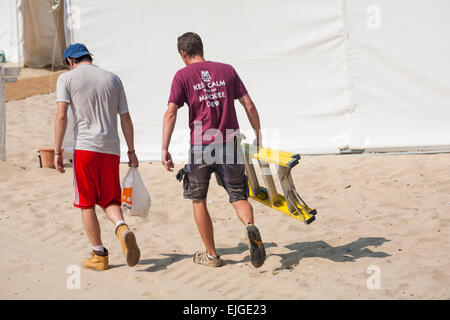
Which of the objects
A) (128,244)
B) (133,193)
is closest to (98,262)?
(128,244)

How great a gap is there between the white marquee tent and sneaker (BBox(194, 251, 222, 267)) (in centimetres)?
339

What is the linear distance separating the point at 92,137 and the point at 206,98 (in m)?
0.83

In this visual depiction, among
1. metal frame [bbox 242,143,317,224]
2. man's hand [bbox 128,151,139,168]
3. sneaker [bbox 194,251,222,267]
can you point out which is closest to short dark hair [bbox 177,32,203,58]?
metal frame [bbox 242,143,317,224]

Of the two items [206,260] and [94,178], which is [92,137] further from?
Answer: [206,260]

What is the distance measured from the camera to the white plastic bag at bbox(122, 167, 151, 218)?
4.59m

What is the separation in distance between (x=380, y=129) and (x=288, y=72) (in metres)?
1.30

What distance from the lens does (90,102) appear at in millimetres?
4207

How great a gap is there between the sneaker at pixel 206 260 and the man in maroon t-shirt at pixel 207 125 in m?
0.28

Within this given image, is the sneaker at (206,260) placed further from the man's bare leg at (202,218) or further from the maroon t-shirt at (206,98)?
the maroon t-shirt at (206,98)

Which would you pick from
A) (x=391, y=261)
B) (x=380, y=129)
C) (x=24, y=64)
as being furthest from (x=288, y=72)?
(x=24, y=64)

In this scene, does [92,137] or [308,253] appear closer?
[92,137]

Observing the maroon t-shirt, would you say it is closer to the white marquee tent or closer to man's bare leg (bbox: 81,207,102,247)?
man's bare leg (bbox: 81,207,102,247)

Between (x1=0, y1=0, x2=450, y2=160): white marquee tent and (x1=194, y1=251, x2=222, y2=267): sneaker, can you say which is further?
(x1=0, y1=0, x2=450, y2=160): white marquee tent

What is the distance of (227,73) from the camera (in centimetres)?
414
